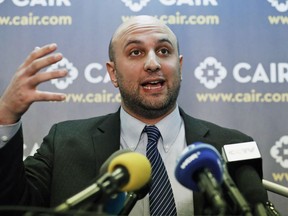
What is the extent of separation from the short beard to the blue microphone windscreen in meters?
0.93

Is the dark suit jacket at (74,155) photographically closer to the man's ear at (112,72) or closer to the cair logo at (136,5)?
the man's ear at (112,72)

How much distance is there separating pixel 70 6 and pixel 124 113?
775mm

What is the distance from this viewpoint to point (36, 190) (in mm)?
1759

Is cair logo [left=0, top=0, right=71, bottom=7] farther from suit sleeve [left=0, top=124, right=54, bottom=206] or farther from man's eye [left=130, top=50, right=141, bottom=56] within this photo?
suit sleeve [left=0, top=124, right=54, bottom=206]

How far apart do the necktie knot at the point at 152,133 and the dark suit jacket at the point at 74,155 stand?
12 cm

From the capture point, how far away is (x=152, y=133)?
6.53 feet

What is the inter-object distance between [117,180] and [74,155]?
95 cm

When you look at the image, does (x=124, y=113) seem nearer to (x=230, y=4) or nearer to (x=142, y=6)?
(x=142, y=6)

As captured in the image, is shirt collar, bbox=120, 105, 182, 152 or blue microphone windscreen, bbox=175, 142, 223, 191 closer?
blue microphone windscreen, bbox=175, 142, 223, 191

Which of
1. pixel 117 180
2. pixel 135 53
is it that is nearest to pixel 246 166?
pixel 117 180

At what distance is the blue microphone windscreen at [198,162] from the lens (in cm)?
103

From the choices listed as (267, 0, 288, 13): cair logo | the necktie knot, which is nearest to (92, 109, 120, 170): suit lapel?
the necktie knot

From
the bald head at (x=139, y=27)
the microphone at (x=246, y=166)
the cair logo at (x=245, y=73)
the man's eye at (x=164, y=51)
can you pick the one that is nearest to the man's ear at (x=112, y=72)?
the bald head at (x=139, y=27)

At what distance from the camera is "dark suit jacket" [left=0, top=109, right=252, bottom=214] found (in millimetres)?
1810
